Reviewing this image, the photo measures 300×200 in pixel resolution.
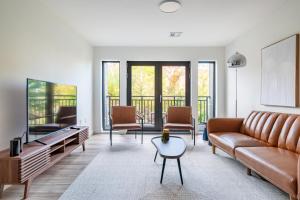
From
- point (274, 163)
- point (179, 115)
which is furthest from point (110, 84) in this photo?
point (274, 163)

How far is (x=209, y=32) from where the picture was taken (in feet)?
14.6

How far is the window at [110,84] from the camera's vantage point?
5820 millimetres

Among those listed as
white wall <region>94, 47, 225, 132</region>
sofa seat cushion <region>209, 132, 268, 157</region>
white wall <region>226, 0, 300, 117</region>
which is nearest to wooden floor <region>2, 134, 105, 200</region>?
sofa seat cushion <region>209, 132, 268, 157</region>

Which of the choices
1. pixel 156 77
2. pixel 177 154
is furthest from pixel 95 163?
pixel 156 77

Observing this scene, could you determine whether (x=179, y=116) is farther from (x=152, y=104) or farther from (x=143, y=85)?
(x=143, y=85)

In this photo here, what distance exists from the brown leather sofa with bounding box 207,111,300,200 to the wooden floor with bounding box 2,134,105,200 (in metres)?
2.11

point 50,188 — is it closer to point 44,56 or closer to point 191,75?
point 44,56

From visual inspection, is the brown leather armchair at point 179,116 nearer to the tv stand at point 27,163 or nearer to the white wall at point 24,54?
the white wall at point 24,54

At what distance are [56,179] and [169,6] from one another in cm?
279

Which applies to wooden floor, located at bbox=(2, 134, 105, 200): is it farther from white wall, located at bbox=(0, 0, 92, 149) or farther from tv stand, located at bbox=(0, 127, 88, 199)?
white wall, located at bbox=(0, 0, 92, 149)

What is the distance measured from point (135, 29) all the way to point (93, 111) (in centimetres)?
254

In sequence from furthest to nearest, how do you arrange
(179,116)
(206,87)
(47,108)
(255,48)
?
1. (206,87)
2. (179,116)
3. (255,48)
4. (47,108)

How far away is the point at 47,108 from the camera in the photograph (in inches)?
110

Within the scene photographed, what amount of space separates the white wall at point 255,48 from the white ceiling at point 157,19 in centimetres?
15
